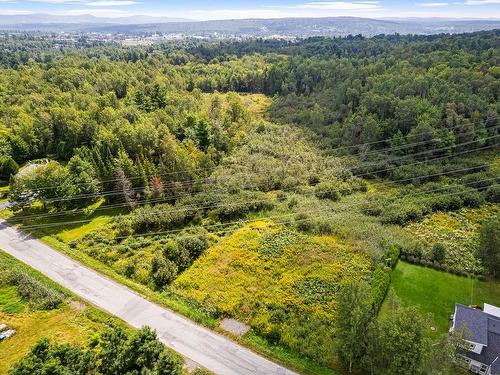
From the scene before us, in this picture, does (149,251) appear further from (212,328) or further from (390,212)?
(390,212)

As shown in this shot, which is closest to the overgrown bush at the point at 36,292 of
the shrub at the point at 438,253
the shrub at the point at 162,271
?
the shrub at the point at 162,271

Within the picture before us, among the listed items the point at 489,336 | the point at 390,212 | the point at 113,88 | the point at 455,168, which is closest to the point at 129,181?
the point at 390,212

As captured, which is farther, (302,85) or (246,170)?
(302,85)

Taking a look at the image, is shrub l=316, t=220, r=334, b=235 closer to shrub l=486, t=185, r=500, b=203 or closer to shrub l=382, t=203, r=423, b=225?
shrub l=382, t=203, r=423, b=225

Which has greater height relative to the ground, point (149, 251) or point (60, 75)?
point (60, 75)

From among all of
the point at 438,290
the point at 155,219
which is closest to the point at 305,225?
the point at 438,290

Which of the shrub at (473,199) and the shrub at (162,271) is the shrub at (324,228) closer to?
the shrub at (162,271)

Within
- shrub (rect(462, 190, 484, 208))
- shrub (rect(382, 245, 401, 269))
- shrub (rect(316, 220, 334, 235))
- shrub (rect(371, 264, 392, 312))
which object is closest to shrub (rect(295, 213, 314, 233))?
shrub (rect(316, 220, 334, 235))

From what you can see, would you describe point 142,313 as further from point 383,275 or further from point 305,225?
point 383,275

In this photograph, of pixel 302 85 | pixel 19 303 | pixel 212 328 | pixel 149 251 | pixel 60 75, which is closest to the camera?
pixel 212 328
